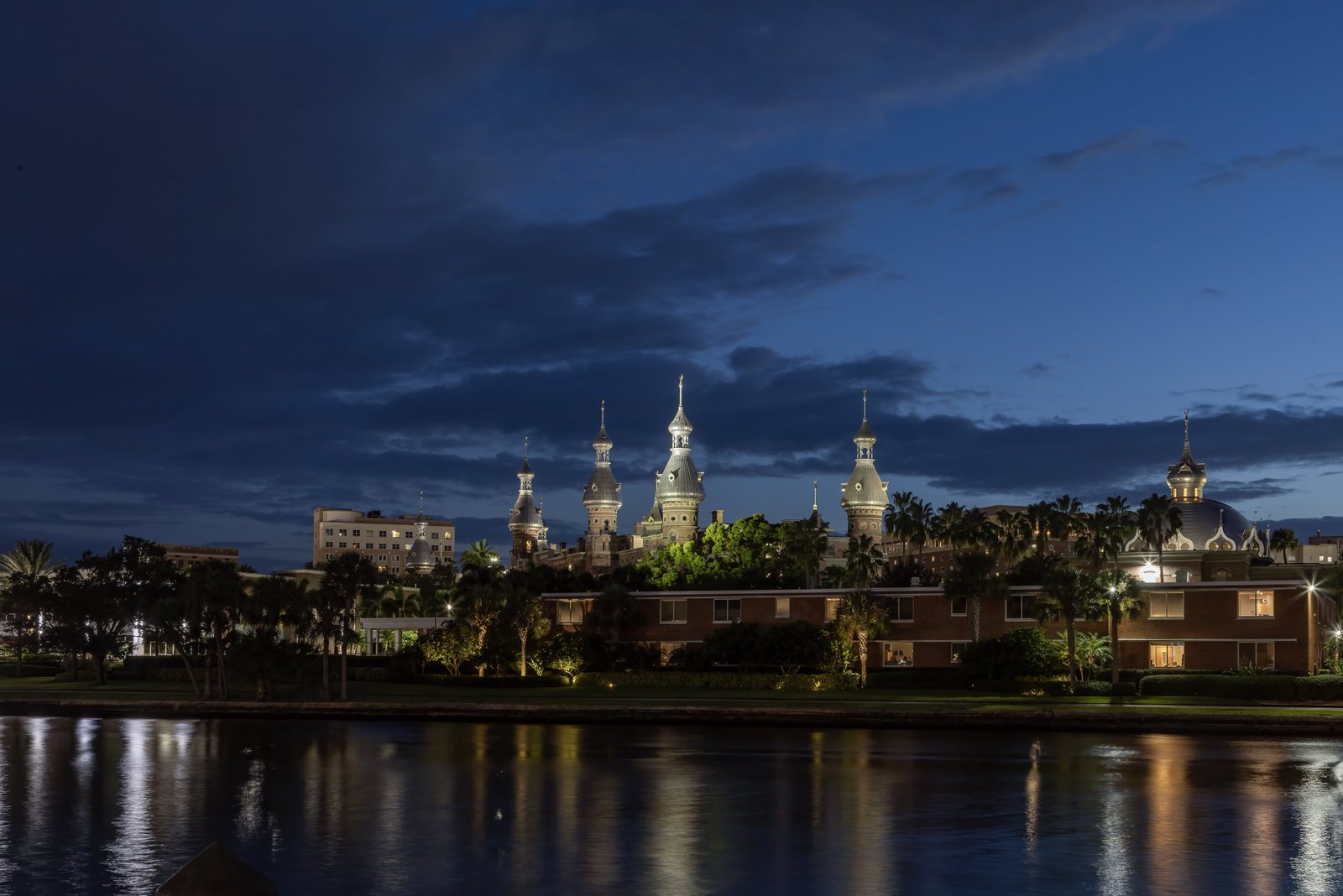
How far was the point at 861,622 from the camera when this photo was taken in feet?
259

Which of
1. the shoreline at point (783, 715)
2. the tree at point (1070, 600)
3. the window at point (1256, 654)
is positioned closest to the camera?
the shoreline at point (783, 715)

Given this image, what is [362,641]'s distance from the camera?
392ft

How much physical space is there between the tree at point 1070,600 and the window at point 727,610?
62.4 feet

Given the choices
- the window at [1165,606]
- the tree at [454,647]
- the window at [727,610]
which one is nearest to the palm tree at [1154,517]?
the window at [1165,606]

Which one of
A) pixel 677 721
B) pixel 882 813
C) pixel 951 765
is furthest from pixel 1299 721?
pixel 882 813

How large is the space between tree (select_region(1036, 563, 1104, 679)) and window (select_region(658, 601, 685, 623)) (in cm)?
2260

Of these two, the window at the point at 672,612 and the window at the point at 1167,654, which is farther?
the window at the point at 672,612

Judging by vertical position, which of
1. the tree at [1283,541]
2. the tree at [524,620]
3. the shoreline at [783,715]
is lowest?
the shoreline at [783,715]

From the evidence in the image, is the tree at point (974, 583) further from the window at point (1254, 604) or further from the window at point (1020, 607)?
the window at point (1254, 604)

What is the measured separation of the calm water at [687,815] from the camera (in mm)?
23328

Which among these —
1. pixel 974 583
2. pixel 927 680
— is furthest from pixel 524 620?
pixel 974 583

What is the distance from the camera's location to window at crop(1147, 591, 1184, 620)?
79.9 metres

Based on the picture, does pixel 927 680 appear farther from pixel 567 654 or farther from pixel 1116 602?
pixel 567 654

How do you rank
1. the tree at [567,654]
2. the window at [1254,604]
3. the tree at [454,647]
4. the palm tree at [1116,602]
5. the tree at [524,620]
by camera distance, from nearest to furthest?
1. the palm tree at [1116,602]
2. the window at [1254,604]
3. the tree at [567,654]
4. the tree at [524,620]
5. the tree at [454,647]
